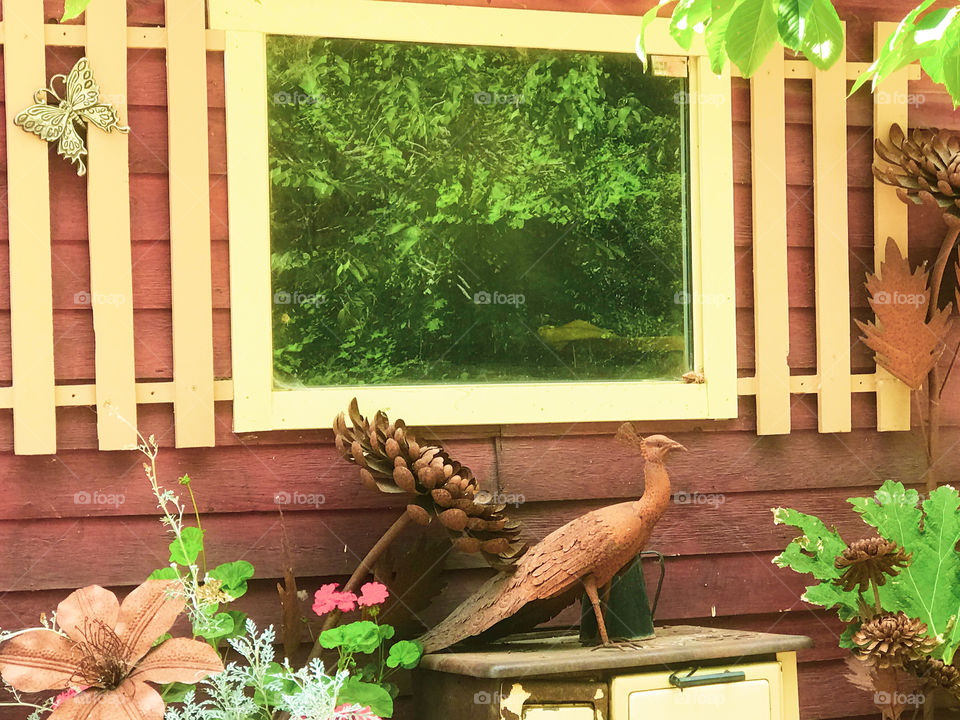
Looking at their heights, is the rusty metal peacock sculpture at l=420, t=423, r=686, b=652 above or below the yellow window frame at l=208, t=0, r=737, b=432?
below

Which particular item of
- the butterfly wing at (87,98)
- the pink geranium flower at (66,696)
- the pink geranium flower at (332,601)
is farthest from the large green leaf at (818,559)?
the butterfly wing at (87,98)

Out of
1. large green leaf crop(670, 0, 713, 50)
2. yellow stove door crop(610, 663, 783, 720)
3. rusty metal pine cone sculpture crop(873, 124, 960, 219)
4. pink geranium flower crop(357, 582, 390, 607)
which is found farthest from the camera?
rusty metal pine cone sculpture crop(873, 124, 960, 219)

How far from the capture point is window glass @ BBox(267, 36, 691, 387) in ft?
9.52

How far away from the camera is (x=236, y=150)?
282cm

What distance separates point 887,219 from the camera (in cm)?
327

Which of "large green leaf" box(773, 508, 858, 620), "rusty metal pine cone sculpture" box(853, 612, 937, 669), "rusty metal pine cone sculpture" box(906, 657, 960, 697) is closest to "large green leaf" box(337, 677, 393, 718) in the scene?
"large green leaf" box(773, 508, 858, 620)

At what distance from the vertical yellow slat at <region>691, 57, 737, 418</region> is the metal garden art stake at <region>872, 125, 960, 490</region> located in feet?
1.45

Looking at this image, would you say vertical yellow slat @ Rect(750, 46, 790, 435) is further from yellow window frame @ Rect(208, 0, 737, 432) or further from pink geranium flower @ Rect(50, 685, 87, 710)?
pink geranium flower @ Rect(50, 685, 87, 710)

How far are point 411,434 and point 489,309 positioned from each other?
1.74ft

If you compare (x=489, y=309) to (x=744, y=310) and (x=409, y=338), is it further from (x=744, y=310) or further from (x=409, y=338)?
(x=744, y=310)

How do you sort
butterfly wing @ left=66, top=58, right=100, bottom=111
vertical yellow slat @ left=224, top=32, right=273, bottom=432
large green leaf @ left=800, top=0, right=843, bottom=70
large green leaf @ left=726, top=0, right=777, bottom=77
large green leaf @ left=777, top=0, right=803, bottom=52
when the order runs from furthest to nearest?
vertical yellow slat @ left=224, top=32, right=273, bottom=432 < butterfly wing @ left=66, top=58, right=100, bottom=111 < large green leaf @ left=800, top=0, right=843, bottom=70 < large green leaf @ left=726, top=0, right=777, bottom=77 < large green leaf @ left=777, top=0, right=803, bottom=52

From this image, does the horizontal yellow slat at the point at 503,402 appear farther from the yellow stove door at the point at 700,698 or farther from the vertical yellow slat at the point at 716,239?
the yellow stove door at the point at 700,698

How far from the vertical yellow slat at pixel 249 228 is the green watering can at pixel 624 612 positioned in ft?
3.27

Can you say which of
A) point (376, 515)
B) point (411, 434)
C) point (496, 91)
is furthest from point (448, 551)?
point (496, 91)
